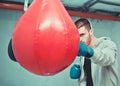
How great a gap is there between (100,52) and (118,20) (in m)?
1.32

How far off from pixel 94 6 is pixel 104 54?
3.82ft

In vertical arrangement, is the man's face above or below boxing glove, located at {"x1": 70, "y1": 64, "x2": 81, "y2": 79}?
above

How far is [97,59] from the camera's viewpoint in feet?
4.31

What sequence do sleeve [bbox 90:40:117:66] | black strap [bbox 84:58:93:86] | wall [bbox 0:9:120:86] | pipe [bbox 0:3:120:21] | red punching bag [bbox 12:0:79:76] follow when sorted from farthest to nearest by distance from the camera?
wall [bbox 0:9:120:86]
pipe [bbox 0:3:120:21]
black strap [bbox 84:58:93:86]
sleeve [bbox 90:40:117:66]
red punching bag [bbox 12:0:79:76]

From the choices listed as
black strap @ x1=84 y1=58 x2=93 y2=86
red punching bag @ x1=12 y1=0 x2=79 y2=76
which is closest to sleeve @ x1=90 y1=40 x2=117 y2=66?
black strap @ x1=84 y1=58 x2=93 y2=86

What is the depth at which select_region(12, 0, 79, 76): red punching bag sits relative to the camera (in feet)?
2.88

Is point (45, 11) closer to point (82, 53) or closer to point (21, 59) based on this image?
point (21, 59)

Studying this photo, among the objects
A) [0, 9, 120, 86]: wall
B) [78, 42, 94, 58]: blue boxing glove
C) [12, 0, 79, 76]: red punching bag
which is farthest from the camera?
[0, 9, 120, 86]: wall

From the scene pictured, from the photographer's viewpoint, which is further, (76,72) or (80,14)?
(80,14)

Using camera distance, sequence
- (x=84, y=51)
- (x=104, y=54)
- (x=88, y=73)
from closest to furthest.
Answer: (x=84, y=51) < (x=104, y=54) < (x=88, y=73)

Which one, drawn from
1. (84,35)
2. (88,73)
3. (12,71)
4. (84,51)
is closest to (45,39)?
(84,51)

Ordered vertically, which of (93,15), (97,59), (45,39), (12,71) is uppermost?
(93,15)

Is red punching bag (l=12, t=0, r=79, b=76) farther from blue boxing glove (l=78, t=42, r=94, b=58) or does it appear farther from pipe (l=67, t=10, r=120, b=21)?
pipe (l=67, t=10, r=120, b=21)

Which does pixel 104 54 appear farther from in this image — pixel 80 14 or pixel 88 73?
pixel 80 14
